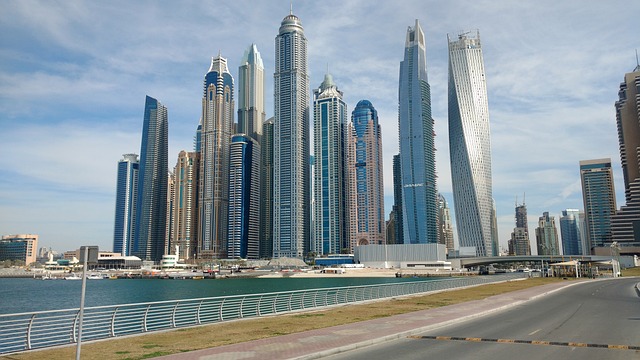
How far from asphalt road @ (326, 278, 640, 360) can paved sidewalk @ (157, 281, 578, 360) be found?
50 cm

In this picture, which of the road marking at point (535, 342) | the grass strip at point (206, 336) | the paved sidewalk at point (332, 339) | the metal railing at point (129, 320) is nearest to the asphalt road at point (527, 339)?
the road marking at point (535, 342)

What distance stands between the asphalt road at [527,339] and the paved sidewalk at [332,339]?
19.7 inches

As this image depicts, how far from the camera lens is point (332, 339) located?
19.5 m

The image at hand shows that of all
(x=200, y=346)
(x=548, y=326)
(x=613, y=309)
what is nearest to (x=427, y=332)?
(x=548, y=326)

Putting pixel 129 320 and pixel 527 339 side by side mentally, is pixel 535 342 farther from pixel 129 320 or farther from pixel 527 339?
pixel 129 320

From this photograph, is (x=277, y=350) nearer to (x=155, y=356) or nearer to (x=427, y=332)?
(x=155, y=356)

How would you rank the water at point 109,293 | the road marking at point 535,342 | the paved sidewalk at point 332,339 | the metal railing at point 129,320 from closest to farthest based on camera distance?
the paved sidewalk at point 332,339 < the road marking at point 535,342 < the metal railing at point 129,320 < the water at point 109,293

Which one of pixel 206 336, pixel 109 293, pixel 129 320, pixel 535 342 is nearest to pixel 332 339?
pixel 206 336

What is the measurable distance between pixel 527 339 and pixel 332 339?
309 inches

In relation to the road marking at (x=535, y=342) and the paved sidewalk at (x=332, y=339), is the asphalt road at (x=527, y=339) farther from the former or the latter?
the paved sidewalk at (x=332, y=339)

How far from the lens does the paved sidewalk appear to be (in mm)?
16312

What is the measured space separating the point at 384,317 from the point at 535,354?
12063 millimetres

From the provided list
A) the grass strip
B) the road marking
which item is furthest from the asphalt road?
the grass strip

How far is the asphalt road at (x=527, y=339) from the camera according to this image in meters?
16.4
